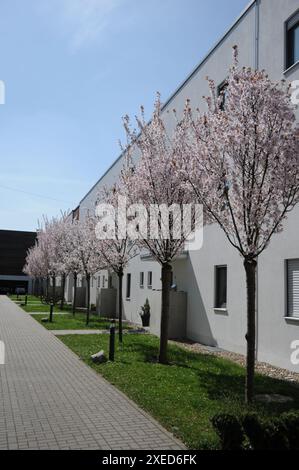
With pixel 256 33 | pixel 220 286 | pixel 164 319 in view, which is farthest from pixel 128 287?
pixel 256 33

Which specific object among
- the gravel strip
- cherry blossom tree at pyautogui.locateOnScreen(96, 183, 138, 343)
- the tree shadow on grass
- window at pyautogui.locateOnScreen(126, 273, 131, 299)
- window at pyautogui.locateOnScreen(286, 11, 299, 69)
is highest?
window at pyautogui.locateOnScreen(286, 11, 299, 69)

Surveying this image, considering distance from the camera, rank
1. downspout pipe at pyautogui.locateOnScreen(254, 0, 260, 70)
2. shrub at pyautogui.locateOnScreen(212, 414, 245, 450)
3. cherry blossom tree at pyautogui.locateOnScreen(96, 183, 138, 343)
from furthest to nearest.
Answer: cherry blossom tree at pyautogui.locateOnScreen(96, 183, 138, 343) → downspout pipe at pyautogui.locateOnScreen(254, 0, 260, 70) → shrub at pyautogui.locateOnScreen(212, 414, 245, 450)

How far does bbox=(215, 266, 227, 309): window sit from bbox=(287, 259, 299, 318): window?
382cm

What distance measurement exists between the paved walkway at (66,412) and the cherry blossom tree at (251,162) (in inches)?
82.5

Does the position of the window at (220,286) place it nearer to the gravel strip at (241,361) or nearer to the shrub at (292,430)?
the gravel strip at (241,361)

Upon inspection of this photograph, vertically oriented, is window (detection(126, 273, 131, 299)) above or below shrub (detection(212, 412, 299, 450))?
above

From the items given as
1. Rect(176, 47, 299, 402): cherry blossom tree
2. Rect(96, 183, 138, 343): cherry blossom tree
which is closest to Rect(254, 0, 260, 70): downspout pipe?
Rect(96, 183, 138, 343): cherry blossom tree

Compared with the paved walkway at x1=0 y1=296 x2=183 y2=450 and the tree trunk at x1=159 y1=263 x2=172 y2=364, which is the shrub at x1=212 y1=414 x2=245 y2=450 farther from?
the tree trunk at x1=159 y1=263 x2=172 y2=364

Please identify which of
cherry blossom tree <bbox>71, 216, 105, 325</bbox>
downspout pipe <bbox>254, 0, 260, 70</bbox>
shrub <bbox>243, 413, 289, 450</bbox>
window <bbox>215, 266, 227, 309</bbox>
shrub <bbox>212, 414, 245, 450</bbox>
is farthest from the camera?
cherry blossom tree <bbox>71, 216, 105, 325</bbox>

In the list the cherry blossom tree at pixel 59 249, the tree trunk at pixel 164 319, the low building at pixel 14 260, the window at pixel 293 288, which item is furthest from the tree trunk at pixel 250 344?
the low building at pixel 14 260

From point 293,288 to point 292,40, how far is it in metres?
6.45

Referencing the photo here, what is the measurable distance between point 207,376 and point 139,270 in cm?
1575

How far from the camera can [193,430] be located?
6.14m

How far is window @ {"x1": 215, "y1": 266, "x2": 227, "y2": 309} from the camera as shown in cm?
1548
